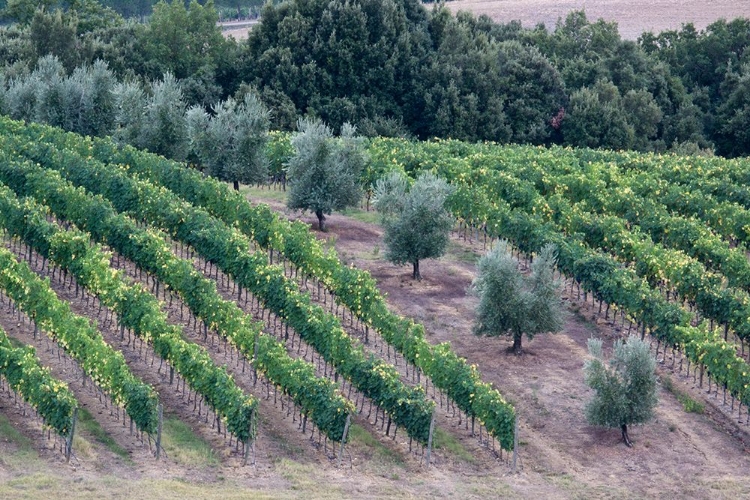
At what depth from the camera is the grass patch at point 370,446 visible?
1393 inches

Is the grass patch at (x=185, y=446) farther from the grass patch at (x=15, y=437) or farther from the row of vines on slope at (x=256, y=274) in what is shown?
the row of vines on slope at (x=256, y=274)

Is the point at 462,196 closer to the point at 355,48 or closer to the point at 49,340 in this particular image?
the point at 49,340

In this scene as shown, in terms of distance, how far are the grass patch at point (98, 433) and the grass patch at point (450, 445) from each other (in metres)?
8.54

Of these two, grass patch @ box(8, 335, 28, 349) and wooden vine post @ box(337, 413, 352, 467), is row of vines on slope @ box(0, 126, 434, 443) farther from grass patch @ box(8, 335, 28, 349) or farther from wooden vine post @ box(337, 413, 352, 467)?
grass patch @ box(8, 335, 28, 349)

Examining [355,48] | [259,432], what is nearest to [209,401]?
[259,432]

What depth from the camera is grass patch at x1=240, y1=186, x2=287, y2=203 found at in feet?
192

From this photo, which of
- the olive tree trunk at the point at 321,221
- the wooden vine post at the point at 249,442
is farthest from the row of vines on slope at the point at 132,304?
the olive tree trunk at the point at 321,221

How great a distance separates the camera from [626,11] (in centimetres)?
11556

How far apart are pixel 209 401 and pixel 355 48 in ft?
153


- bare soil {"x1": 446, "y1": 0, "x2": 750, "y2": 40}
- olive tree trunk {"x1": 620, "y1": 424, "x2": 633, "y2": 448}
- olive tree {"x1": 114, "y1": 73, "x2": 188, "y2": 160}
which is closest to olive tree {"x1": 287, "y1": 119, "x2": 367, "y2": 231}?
olive tree {"x1": 114, "y1": 73, "x2": 188, "y2": 160}

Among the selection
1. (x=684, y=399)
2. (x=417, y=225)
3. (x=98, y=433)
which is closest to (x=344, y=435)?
(x=98, y=433)

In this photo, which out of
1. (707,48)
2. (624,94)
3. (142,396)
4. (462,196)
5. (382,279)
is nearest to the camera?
(142,396)

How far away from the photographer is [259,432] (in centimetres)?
3603

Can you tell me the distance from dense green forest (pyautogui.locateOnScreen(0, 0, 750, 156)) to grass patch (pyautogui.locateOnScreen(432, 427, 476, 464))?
4097cm
